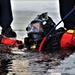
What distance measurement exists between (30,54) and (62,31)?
3.12ft

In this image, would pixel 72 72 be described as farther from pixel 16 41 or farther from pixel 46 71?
pixel 16 41

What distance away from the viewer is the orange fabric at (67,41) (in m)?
7.12

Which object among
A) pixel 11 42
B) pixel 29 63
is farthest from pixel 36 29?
pixel 29 63

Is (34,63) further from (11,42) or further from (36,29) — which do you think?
(11,42)

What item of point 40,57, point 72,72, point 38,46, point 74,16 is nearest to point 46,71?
point 72,72

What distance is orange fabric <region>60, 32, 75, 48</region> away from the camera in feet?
23.4

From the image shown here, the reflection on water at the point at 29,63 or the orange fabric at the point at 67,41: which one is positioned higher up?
the orange fabric at the point at 67,41

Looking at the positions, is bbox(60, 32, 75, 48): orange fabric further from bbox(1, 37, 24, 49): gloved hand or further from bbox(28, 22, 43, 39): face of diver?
bbox(1, 37, 24, 49): gloved hand

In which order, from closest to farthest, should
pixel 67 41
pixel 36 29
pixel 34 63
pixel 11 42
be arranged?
pixel 34 63
pixel 67 41
pixel 36 29
pixel 11 42

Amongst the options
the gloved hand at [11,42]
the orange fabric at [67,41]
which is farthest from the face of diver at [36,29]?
the orange fabric at [67,41]

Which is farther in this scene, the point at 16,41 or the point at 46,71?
the point at 16,41

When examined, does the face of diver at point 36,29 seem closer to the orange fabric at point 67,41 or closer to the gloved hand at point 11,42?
the gloved hand at point 11,42

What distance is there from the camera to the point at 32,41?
23.7ft

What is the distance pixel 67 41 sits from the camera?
7.17 metres
